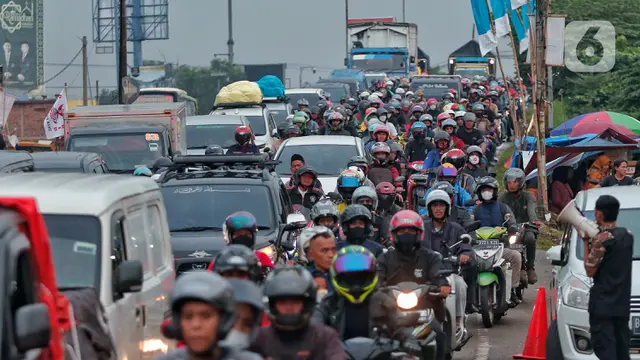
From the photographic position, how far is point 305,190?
16.5m

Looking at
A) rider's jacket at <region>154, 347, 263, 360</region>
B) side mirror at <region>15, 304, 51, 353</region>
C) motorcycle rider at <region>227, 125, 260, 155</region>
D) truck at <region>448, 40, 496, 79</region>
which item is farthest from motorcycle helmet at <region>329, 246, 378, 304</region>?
truck at <region>448, 40, 496, 79</region>

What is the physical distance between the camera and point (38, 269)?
6.24 m

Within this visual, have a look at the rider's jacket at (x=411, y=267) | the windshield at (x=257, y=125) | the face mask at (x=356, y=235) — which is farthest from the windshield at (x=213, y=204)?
the windshield at (x=257, y=125)

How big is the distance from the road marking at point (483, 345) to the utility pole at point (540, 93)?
9.74m

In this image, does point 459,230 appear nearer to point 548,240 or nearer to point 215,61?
point 548,240

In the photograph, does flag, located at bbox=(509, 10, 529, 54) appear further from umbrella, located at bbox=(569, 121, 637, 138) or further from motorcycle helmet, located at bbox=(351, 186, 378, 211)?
motorcycle helmet, located at bbox=(351, 186, 378, 211)

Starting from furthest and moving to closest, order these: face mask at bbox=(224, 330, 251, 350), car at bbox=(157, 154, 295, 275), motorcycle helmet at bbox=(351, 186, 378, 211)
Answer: car at bbox=(157, 154, 295, 275) → motorcycle helmet at bbox=(351, 186, 378, 211) → face mask at bbox=(224, 330, 251, 350)

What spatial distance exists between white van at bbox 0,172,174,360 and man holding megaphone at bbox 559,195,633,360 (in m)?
3.21

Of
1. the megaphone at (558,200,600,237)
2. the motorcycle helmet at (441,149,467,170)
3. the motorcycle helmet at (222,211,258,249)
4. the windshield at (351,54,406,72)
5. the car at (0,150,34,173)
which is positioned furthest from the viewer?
the windshield at (351,54,406,72)

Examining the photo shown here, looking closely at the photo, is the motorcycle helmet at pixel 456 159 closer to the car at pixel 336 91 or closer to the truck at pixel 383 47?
the car at pixel 336 91

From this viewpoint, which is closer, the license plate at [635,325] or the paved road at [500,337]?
the license plate at [635,325]

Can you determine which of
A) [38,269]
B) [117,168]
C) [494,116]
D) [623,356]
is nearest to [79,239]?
[38,269]

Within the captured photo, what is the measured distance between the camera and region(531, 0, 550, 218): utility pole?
24.6m
